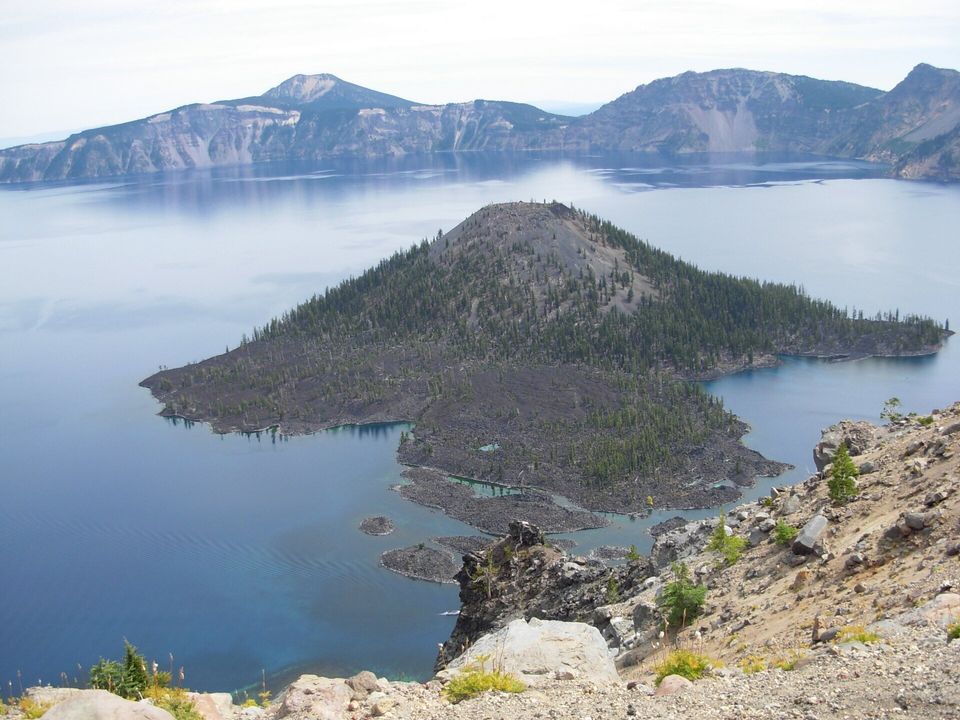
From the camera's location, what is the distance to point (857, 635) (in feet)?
65.1

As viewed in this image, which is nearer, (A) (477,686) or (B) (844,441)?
(A) (477,686)

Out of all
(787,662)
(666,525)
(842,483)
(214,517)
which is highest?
(842,483)

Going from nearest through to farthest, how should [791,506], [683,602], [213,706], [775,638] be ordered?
1. [213,706]
2. [775,638]
3. [683,602]
4. [791,506]

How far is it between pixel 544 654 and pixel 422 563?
4993 centimetres

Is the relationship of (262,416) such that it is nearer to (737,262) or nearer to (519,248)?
(519,248)

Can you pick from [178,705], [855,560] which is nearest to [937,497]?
[855,560]

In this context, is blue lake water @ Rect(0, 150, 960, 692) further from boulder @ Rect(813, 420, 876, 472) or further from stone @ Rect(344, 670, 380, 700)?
stone @ Rect(344, 670, 380, 700)

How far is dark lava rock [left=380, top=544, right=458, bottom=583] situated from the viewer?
71312mm

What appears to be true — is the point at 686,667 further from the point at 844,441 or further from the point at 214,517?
the point at 214,517

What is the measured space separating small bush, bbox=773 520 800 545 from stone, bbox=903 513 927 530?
433 cm

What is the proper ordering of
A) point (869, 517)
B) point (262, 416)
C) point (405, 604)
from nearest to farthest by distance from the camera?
point (869, 517) < point (405, 604) < point (262, 416)

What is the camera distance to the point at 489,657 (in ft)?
→ 80.7

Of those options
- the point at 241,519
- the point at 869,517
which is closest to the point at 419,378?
the point at 241,519

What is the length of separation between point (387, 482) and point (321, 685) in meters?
71.5
